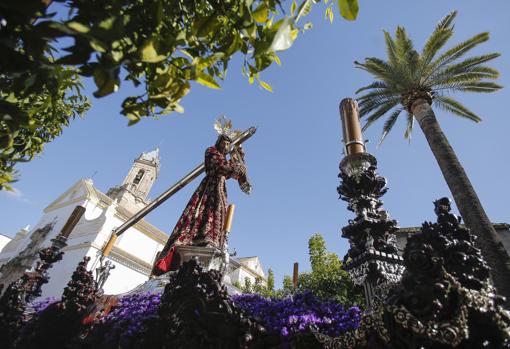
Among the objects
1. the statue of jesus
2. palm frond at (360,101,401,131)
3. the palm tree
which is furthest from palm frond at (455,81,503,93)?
the statue of jesus

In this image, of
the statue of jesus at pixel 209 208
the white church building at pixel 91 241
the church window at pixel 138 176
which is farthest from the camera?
the church window at pixel 138 176

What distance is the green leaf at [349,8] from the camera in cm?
139

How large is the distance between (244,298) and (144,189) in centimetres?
3654

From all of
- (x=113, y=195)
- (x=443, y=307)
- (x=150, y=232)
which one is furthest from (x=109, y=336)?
(x=113, y=195)

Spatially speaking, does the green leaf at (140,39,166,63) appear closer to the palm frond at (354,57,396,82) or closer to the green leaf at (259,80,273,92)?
the green leaf at (259,80,273,92)

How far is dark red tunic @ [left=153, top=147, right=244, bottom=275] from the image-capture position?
6004 millimetres

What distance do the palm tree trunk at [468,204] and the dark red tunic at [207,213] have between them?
5100mm

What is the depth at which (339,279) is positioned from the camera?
36.1 feet

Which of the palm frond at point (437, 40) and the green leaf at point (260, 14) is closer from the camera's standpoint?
the green leaf at point (260, 14)

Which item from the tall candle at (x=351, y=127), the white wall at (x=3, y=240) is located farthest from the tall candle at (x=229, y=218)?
the white wall at (x=3, y=240)

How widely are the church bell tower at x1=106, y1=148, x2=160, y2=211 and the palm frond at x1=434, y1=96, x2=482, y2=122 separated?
1167 inches

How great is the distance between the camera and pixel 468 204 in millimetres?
6715

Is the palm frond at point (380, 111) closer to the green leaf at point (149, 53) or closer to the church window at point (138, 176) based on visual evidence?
the green leaf at point (149, 53)

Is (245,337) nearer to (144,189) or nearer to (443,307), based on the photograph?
(443,307)
